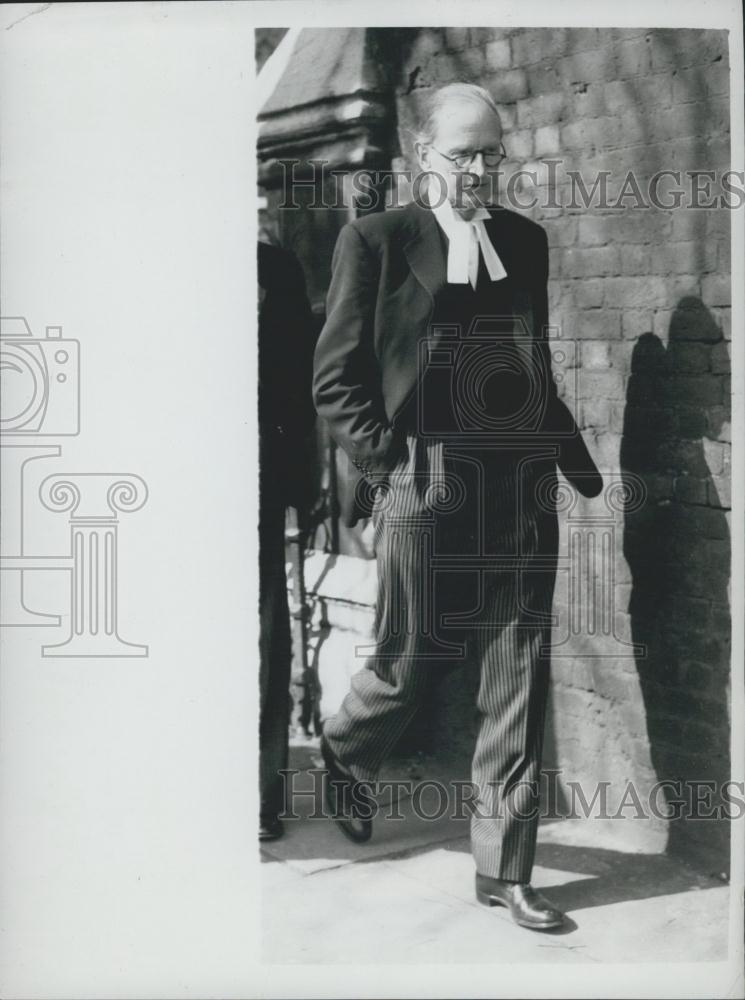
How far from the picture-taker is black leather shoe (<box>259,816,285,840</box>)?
4859 millimetres

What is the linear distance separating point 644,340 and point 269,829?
173 cm

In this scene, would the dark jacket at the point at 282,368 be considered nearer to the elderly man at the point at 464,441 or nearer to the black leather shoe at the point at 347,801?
the elderly man at the point at 464,441

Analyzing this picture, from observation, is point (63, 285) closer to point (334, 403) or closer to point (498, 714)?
point (334, 403)

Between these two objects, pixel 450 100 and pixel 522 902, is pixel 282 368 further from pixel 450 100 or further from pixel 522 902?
pixel 522 902

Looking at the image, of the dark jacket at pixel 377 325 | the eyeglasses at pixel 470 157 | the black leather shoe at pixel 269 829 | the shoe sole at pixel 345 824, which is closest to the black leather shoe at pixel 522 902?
the shoe sole at pixel 345 824

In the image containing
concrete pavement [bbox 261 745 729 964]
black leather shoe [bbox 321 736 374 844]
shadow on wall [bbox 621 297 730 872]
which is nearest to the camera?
concrete pavement [bbox 261 745 729 964]

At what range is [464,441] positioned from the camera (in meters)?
4.59

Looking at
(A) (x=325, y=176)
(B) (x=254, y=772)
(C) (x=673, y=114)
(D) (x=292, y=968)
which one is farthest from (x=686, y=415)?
(D) (x=292, y=968)

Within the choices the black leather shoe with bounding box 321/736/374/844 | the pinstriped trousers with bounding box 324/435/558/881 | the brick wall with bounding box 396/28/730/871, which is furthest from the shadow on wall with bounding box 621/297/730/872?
the black leather shoe with bounding box 321/736/374/844

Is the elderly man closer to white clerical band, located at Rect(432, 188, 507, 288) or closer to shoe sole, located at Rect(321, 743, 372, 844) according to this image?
white clerical band, located at Rect(432, 188, 507, 288)

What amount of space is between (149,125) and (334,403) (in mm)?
877

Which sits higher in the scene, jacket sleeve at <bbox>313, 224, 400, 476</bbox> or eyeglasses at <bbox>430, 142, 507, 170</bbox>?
eyeglasses at <bbox>430, 142, 507, 170</bbox>

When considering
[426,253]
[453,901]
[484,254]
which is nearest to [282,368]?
[426,253]

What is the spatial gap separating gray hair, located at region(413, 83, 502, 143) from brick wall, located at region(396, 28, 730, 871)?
0.12m
